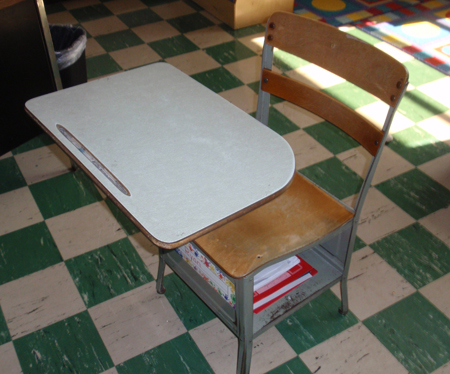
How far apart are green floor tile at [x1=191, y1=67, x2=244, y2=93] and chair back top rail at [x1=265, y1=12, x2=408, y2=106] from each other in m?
1.55

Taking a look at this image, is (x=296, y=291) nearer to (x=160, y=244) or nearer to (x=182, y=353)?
(x=182, y=353)

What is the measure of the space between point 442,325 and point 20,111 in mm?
2007

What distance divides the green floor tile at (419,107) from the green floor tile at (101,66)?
1.85 metres

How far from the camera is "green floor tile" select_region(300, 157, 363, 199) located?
2402 mm

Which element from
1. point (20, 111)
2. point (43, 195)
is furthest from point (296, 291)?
point (20, 111)

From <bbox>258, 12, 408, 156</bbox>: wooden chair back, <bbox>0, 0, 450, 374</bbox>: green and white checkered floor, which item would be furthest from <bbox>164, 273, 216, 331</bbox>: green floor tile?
<bbox>258, 12, 408, 156</bbox>: wooden chair back

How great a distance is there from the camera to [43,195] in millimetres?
2371

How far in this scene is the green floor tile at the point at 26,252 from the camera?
203 cm

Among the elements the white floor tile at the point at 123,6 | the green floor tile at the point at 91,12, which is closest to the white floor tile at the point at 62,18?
the green floor tile at the point at 91,12

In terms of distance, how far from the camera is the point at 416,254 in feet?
6.85

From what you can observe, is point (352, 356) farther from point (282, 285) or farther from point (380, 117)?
point (380, 117)

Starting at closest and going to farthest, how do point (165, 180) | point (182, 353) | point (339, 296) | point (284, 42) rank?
point (165, 180) < point (284, 42) < point (182, 353) < point (339, 296)

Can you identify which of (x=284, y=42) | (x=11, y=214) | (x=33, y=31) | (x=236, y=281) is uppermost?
(x=284, y=42)

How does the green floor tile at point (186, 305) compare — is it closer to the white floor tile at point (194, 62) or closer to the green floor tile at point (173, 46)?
the white floor tile at point (194, 62)
